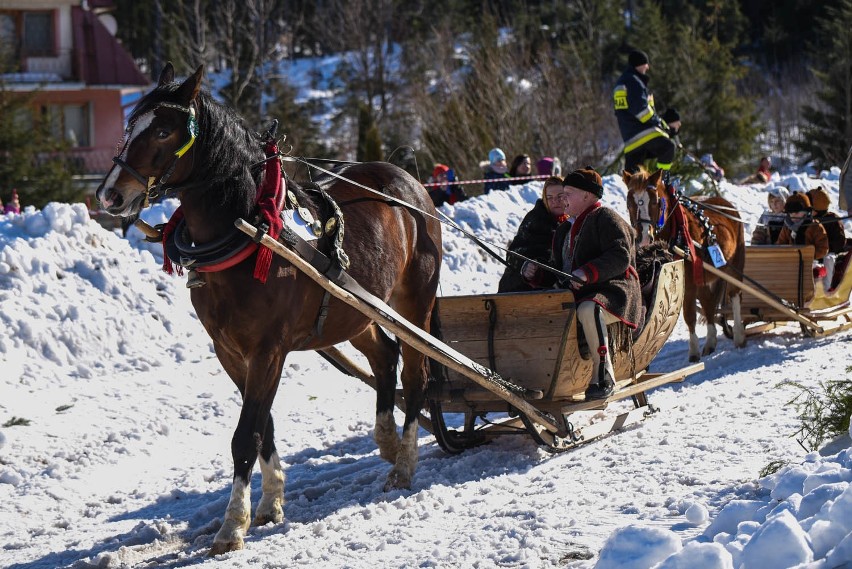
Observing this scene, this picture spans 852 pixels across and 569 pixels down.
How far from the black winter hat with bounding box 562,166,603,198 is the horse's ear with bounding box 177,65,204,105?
2.89 meters

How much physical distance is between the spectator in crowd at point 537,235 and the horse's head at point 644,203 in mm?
1700

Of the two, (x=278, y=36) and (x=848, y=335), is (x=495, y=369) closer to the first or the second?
(x=848, y=335)

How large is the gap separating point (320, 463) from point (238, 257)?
8.42 feet

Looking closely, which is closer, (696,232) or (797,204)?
(696,232)

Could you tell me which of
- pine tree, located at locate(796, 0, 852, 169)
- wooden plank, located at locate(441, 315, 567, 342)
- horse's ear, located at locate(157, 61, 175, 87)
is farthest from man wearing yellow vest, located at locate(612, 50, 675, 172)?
pine tree, located at locate(796, 0, 852, 169)

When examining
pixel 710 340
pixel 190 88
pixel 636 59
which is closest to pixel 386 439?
pixel 190 88

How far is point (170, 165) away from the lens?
5.76 meters

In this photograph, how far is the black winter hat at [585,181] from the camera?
305 inches

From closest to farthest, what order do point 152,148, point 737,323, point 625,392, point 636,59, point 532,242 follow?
1. point 152,148
2. point 625,392
3. point 532,242
4. point 737,323
5. point 636,59

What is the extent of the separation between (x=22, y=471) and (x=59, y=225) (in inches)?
155

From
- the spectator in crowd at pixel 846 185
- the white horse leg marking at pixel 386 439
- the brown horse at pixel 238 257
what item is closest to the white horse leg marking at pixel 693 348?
the white horse leg marking at pixel 386 439

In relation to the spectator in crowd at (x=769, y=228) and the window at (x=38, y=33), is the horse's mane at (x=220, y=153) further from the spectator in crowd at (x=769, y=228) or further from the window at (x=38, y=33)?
the window at (x=38, y=33)

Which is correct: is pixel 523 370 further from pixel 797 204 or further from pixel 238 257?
pixel 797 204

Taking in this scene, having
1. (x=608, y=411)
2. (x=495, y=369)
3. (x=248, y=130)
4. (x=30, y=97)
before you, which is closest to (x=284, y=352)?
(x=248, y=130)
